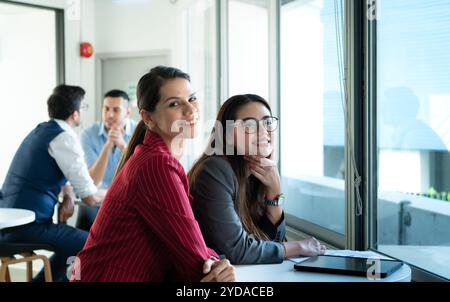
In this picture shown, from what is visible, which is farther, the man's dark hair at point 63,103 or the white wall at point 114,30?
the white wall at point 114,30

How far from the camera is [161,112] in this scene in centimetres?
145

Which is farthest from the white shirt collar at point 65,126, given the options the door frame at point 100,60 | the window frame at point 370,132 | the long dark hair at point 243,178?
the door frame at point 100,60

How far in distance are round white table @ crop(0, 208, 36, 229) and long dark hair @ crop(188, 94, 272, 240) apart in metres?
A: 0.96

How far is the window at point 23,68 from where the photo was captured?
4.69 m

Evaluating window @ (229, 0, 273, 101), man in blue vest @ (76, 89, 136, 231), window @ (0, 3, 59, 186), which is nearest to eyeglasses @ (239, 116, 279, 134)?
window @ (229, 0, 273, 101)

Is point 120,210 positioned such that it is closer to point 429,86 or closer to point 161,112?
point 161,112

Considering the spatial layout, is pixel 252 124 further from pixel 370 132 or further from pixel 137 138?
pixel 370 132

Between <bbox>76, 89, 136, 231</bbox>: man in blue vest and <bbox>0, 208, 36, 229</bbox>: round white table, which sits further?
<bbox>76, 89, 136, 231</bbox>: man in blue vest

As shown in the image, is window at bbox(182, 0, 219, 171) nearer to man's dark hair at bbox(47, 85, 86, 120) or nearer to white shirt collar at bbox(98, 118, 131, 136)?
white shirt collar at bbox(98, 118, 131, 136)

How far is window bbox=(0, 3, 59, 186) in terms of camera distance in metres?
4.69

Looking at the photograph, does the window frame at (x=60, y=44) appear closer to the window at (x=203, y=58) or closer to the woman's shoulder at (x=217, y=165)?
the window at (x=203, y=58)

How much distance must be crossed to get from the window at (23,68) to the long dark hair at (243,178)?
11.6 feet
